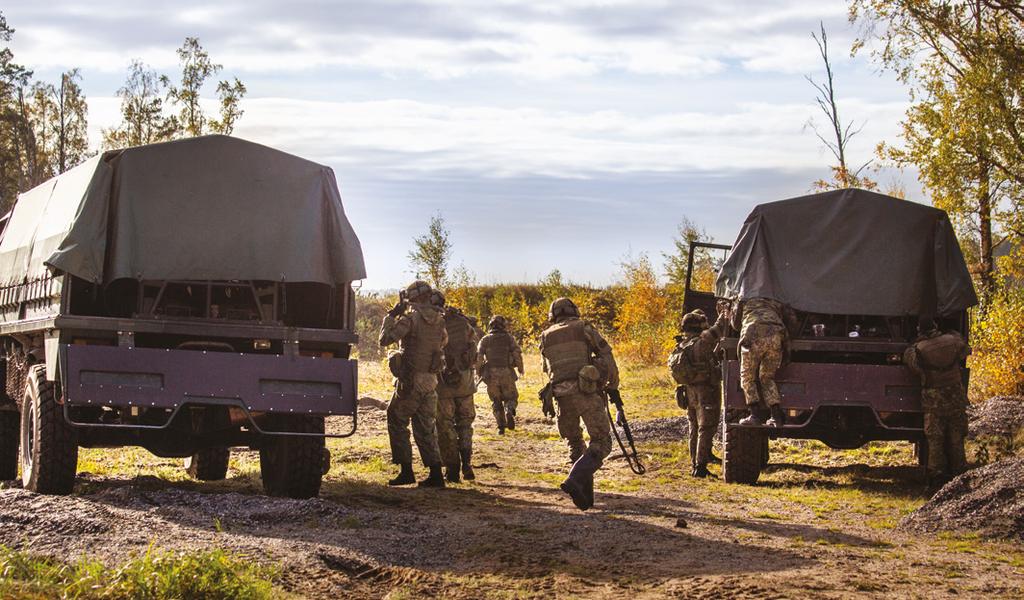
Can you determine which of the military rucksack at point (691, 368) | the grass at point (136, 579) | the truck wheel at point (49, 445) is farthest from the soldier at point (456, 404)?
the grass at point (136, 579)

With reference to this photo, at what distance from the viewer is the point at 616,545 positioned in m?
8.68

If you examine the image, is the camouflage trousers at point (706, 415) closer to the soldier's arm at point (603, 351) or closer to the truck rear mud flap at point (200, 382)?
the soldier's arm at point (603, 351)

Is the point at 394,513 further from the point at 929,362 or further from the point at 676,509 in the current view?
the point at 929,362

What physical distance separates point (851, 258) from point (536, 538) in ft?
18.1

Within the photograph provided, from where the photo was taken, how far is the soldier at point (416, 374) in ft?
39.8

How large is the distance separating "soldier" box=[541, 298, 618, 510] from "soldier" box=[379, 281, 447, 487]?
119 centimetres

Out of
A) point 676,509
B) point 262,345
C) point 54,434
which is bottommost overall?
point 676,509

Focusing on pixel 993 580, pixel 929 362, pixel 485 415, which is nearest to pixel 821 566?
pixel 993 580

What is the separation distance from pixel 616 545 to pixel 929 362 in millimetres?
4749

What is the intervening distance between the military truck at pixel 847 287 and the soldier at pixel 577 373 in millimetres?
1790

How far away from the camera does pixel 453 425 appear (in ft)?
43.1

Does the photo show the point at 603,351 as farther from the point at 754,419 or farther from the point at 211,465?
the point at 211,465

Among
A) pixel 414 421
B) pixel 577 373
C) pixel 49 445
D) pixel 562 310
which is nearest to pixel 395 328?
pixel 414 421

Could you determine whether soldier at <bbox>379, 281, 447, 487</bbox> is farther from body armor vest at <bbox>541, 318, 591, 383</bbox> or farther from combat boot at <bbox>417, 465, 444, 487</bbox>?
body armor vest at <bbox>541, 318, 591, 383</bbox>
